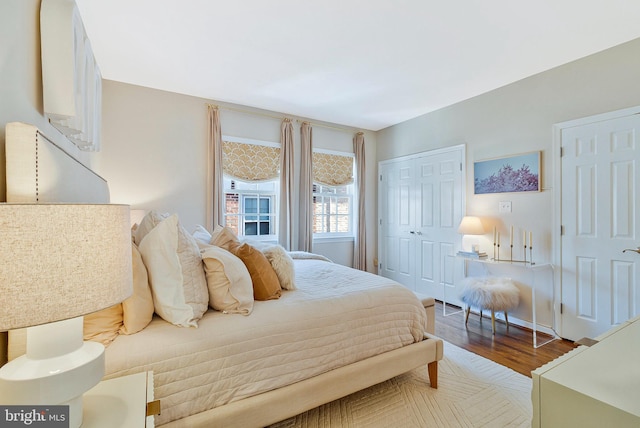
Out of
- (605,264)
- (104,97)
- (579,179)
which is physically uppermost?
(104,97)

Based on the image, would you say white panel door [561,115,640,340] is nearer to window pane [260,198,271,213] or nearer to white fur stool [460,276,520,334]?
white fur stool [460,276,520,334]

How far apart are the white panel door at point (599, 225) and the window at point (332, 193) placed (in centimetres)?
276

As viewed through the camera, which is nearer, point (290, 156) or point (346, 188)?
point (290, 156)

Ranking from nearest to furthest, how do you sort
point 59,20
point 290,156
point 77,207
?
point 77,207
point 59,20
point 290,156

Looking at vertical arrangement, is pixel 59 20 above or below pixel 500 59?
below

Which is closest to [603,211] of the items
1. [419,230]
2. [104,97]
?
[419,230]

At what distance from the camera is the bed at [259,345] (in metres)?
1.12

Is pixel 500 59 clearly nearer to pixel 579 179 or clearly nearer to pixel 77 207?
pixel 579 179

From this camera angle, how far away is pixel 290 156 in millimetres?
4047

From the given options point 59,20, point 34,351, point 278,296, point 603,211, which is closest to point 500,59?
point 603,211

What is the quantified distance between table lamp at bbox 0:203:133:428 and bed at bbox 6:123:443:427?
0.36 meters

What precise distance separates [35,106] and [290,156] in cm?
299

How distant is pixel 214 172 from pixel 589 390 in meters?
3.62

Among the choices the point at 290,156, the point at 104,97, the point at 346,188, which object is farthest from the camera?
the point at 346,188
